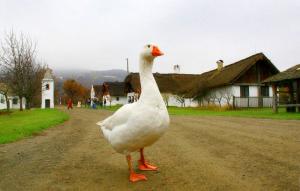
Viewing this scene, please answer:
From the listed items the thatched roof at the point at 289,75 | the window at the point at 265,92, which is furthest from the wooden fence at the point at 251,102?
the thatched roof at the point at 289,75

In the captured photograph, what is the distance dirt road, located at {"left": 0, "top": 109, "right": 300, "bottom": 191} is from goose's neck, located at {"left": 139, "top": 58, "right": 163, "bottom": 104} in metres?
1.34

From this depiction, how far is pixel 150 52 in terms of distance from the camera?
6.20 metres

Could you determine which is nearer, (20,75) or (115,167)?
(115,167)

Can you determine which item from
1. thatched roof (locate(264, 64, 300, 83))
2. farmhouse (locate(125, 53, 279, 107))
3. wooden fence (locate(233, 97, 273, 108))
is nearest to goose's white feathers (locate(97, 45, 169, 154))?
thatched roof (locate(264, 64, 300, 83))

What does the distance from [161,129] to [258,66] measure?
40844 mm

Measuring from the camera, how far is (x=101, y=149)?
976 cm

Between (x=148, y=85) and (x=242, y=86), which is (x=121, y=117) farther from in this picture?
(x=242, y=86)

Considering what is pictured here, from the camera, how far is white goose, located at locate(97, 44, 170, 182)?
5637 millimetres

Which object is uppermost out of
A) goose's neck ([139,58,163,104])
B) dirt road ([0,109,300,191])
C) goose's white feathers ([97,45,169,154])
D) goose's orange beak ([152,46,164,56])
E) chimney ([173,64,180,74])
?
chimney ([173,64,180,74])

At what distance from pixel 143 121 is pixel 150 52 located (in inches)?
51.0

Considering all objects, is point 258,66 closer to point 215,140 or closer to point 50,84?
point 215,140

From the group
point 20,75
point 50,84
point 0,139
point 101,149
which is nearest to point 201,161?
point 101,149

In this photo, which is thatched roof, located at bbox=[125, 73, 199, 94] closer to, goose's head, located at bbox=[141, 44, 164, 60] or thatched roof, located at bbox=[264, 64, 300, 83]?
thatched roof, located at bbox=[264, 64, 300, 83]

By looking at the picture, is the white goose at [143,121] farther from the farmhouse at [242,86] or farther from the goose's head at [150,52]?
the farmhouse at [242,86]
